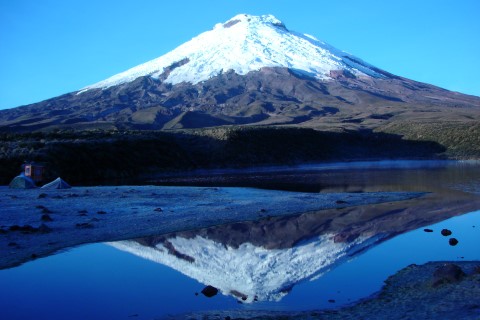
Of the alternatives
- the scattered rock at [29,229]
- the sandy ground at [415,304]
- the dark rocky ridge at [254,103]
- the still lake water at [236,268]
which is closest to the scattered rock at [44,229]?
the scattered rock at [29,229]

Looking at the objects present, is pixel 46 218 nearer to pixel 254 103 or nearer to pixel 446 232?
pixel 446 232

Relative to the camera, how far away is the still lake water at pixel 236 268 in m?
8.27

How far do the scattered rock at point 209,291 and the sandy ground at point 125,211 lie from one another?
170 inches

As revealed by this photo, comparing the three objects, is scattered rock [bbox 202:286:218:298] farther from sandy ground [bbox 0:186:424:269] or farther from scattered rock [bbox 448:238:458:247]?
scattered rock [bbox 448:238:458:247]

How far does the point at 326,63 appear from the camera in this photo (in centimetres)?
17075

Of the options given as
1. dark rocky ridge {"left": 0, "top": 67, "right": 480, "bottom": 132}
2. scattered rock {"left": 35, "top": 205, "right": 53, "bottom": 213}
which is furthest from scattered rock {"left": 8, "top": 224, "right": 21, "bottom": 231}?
dark rocky ridge {"left": 0, "top": 67, "right": 480, "bottom": 132}

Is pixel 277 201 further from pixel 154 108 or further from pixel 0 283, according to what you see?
pixel 154 108

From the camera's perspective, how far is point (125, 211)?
18516 mm

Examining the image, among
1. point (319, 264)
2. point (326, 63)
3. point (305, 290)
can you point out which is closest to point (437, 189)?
point (319, 264)

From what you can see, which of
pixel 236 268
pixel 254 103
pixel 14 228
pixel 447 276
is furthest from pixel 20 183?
pixel 254 103

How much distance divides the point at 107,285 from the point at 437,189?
20.4 m

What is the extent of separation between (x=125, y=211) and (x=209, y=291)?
33.8ft

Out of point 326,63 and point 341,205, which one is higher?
point 326,63

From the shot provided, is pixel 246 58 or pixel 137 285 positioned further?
pixel 246 58
